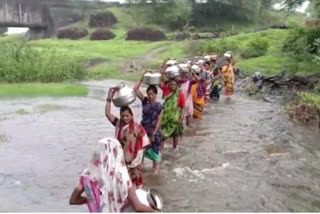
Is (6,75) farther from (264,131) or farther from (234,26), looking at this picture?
(234,26)

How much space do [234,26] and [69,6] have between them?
13668 millimetres

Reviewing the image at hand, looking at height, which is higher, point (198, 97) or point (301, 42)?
point (301, 42)

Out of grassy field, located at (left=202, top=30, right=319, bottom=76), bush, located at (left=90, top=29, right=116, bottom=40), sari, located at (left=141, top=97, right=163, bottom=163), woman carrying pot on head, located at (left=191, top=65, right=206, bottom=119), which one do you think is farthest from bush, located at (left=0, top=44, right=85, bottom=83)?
sari, located at (left=141, top=97, right=163, bottom=163)

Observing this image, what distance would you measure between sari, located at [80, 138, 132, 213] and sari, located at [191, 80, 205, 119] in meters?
8.05

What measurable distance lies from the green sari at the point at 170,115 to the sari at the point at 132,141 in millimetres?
2671

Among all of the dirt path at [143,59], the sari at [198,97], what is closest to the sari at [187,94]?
the sari at [198,97]

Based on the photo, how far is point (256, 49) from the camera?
82.8 ft

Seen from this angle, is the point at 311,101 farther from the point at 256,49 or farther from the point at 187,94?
the point at 256,49

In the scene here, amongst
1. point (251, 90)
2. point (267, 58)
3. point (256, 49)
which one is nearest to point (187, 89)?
point (251, 90)

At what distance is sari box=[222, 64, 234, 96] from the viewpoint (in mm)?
16812

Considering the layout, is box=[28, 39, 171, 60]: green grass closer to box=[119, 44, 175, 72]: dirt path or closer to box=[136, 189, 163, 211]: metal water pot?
box=[119, 44, 175, 72]: dirt path

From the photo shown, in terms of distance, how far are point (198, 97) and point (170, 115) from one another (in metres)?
3.88

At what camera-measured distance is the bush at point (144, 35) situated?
1341 inches

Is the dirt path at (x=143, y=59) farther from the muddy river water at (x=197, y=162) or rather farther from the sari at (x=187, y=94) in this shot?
the sari at (x=187, y=94)
